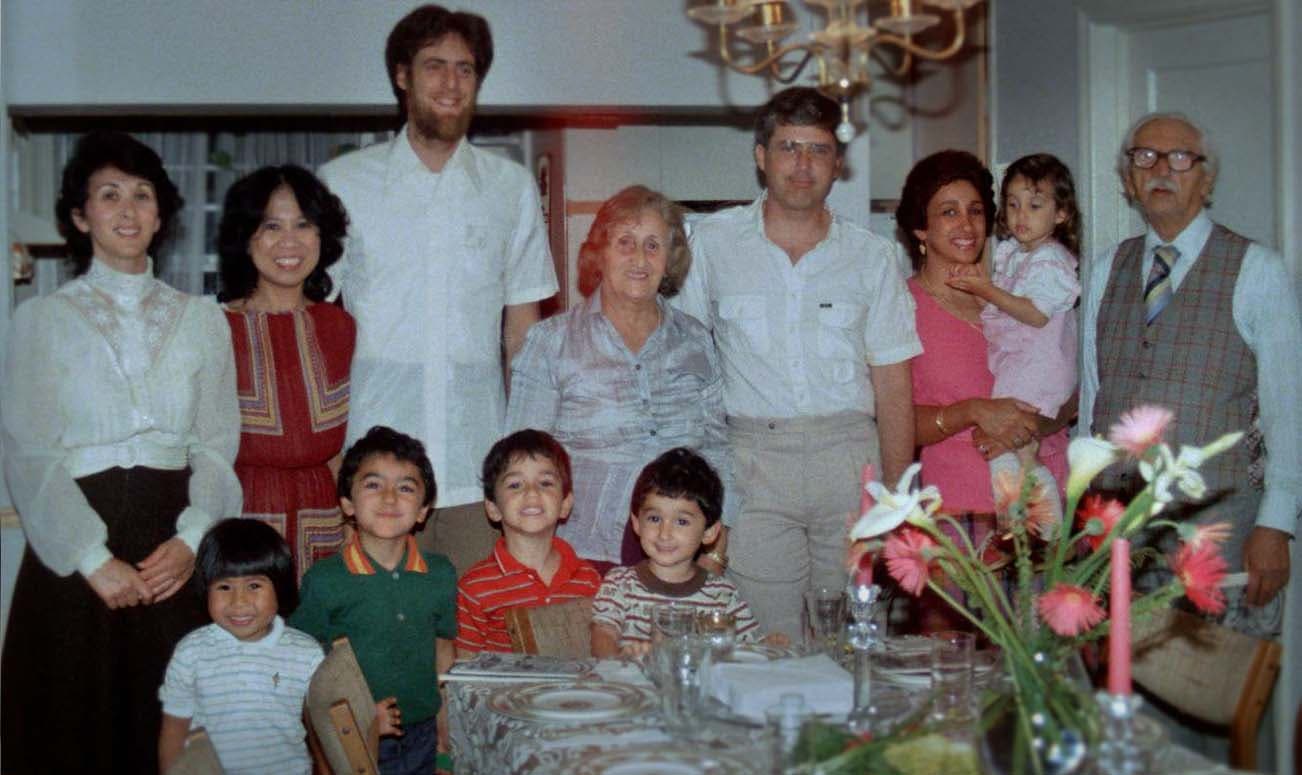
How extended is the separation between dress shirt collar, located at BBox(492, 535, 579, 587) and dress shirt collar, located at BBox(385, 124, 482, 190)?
0.92m

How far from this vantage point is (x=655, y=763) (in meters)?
1.72

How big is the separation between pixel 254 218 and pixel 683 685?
1763 mm

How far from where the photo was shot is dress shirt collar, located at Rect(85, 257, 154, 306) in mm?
3053

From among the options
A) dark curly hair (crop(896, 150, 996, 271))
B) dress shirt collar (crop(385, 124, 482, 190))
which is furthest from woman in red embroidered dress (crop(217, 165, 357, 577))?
dark curly hair (crop(896, 150, 996, 271))

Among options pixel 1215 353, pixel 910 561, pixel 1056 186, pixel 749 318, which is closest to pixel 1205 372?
pixel 1215 353

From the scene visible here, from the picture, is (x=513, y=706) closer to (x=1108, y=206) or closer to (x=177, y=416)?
(x=177, y=416)

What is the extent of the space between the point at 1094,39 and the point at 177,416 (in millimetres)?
2880

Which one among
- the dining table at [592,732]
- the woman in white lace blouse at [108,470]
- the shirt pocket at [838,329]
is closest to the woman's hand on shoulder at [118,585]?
the woman in white lace blouse at [108,470]

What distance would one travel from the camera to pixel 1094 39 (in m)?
4.35

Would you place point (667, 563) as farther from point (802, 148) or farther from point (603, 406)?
point (802, 148)

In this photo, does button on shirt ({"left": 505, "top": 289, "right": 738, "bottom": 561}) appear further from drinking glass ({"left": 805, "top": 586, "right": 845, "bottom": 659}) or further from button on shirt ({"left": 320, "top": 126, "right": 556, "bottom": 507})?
drinking glass ({"left": 805, "top": 586, "right": 845, "bottom": 659})

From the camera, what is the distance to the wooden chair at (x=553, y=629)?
8.36 ft

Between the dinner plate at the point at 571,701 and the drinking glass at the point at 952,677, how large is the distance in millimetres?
393

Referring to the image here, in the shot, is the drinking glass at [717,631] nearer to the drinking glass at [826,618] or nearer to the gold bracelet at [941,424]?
the drinking glass at [826,618]
